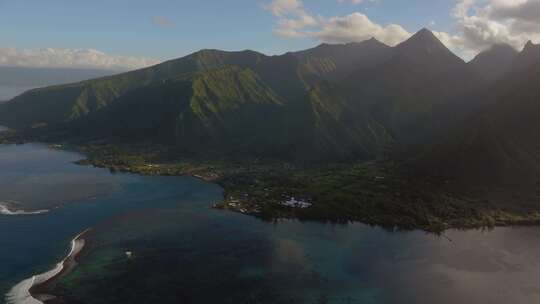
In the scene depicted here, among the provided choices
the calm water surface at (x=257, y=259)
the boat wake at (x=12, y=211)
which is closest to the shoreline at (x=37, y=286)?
the calm water surface at (x=257, y=259)

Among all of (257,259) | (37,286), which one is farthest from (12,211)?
(257,259)

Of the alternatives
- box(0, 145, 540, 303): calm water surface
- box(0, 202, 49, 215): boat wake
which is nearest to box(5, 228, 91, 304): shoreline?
→ box(0, 145, 540, 303): calm water surface

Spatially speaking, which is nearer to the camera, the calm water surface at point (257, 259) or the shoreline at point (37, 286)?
the shoreline at point (37, 286)

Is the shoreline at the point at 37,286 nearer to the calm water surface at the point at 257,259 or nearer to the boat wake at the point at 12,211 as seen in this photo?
the calm water surface at the point at 257,259

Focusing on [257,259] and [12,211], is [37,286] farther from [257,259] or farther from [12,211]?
[12,211]

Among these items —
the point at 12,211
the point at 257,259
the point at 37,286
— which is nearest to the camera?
the point at 37,286

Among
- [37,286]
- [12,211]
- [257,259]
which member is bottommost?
[37,286]

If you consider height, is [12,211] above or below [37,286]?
above
